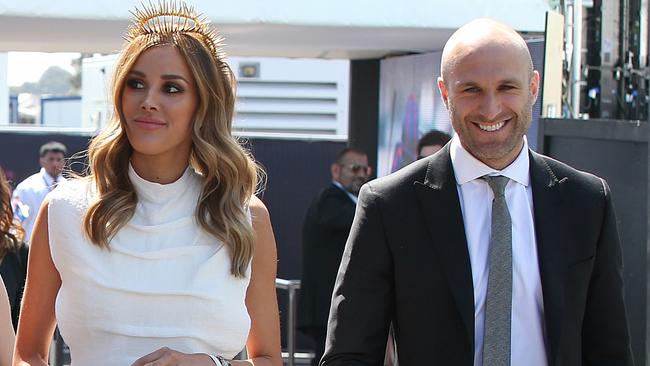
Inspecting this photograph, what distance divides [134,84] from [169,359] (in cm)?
77

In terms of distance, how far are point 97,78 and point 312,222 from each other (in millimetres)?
10500

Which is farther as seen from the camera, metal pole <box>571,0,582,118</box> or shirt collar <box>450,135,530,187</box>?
metal pole <box>571,0,582,118</box>

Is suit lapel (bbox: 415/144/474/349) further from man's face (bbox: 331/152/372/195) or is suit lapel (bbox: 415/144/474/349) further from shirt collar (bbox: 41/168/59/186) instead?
shirt collar (bbox: 41/168/59/186)

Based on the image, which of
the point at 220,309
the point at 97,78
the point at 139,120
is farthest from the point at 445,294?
the point at 97,78

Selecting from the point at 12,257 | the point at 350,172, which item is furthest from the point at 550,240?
the point at 350,172

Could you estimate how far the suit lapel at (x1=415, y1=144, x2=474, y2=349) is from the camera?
2943 millimetres

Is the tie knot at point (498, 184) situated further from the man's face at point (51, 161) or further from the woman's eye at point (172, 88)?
the man's face at point (51, 161)

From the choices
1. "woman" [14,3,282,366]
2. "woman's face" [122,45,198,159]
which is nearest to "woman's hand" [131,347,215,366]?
"woman" [14,3,282,366]

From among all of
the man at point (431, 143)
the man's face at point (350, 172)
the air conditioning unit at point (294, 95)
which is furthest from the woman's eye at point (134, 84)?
the air conditioning unit at point (294, 95)

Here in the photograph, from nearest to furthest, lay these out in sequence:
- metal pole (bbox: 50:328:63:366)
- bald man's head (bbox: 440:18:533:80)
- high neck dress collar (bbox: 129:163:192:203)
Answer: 1. bald man's head (bbox: 440:18:533:80)
2. high neck dress collar (bbox: 129:163:192:203)
3. metal pole (bbox: 50:328:63:366)

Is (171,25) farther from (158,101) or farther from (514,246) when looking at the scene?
(514,246)

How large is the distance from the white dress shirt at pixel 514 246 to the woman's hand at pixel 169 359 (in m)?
0.71

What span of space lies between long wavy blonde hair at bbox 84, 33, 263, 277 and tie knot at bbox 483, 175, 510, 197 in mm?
647

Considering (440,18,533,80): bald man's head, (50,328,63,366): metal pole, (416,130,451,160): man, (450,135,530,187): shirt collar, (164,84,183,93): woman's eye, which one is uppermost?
(440,18,533,80): bald man's head
